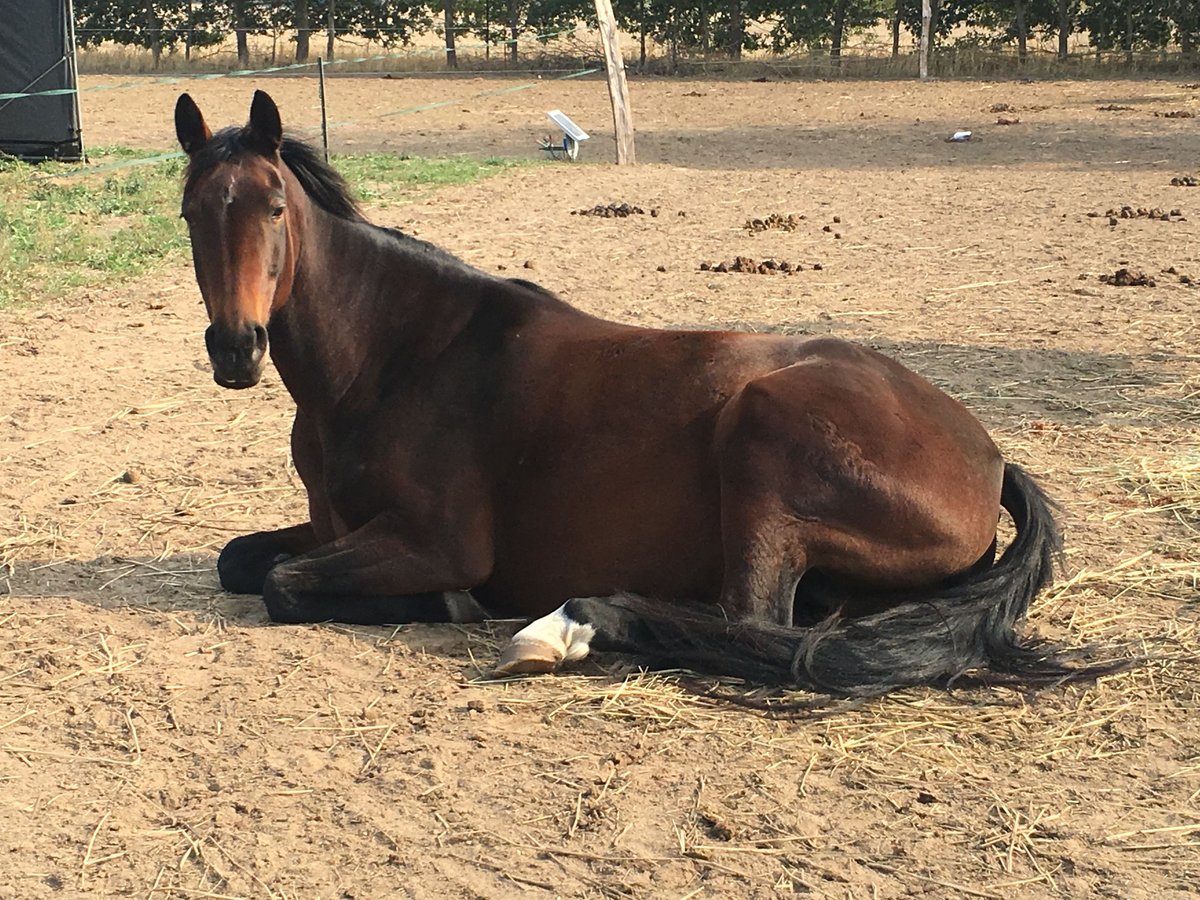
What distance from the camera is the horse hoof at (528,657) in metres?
3.75

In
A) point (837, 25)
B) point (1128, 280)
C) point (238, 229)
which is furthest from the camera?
point (837, 25)

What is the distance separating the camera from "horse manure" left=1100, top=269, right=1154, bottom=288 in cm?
888

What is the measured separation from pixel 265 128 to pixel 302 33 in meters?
29.9

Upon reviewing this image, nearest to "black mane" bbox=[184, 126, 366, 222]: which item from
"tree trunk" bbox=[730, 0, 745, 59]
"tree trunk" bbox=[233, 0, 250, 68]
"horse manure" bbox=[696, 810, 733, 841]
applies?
"horse manure" bbox=[696, 810, 733, 841]

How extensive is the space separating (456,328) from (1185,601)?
8.02ft

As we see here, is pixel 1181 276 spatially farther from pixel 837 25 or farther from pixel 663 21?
pixel 663 21

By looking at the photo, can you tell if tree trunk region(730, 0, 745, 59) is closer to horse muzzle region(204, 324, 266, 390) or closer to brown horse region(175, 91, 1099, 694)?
brown horse region(175, 91, 1099, 694)

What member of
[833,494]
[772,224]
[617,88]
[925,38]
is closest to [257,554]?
[833,494]

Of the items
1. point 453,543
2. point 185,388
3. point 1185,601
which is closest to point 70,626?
point 453,543

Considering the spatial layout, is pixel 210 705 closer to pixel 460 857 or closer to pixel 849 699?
pixel 460 857

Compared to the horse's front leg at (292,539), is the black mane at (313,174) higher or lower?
higher

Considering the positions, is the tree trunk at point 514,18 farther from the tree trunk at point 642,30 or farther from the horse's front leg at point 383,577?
the horse's front leg at point 383,577

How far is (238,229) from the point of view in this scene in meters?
3.85

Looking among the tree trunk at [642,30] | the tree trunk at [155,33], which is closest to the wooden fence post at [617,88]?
the tree trunk at [642,30]
